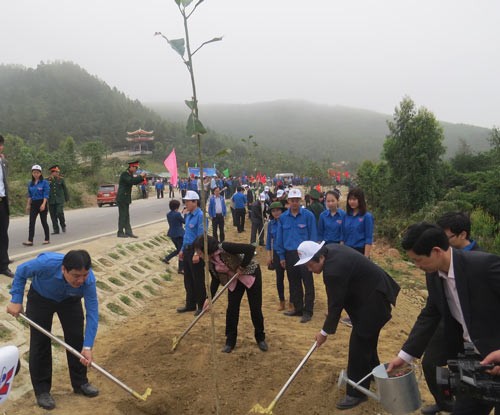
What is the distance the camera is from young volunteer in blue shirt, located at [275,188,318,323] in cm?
607

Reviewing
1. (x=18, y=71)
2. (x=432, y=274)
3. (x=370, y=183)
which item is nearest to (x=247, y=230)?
(x=370, y=183)

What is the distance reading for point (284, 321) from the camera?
6168 mm

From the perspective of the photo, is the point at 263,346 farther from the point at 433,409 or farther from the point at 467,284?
the point at 467,284

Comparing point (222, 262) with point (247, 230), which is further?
point (247, 230)

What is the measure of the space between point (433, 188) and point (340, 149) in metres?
132

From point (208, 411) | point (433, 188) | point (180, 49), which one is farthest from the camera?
point (433, 188)

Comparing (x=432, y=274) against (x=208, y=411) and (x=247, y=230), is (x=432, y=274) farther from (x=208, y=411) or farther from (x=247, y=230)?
(x=247, y=230)

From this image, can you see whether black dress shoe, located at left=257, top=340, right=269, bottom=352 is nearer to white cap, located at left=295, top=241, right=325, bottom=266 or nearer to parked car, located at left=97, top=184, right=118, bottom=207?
white cap, located at left=295, top=241, right=325, bottom=266

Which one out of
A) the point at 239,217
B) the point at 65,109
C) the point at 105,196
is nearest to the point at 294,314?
the point at 239,217

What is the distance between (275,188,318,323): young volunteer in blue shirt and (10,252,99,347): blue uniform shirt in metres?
3.16

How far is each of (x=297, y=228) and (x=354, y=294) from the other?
253cm

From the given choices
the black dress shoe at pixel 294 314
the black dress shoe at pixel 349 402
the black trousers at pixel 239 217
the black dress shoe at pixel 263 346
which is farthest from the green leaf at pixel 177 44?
the black trousers at pixel 239 217

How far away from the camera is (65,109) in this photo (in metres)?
110

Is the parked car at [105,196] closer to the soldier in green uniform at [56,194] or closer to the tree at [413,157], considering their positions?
the soldier in green uniform at [56,194]
